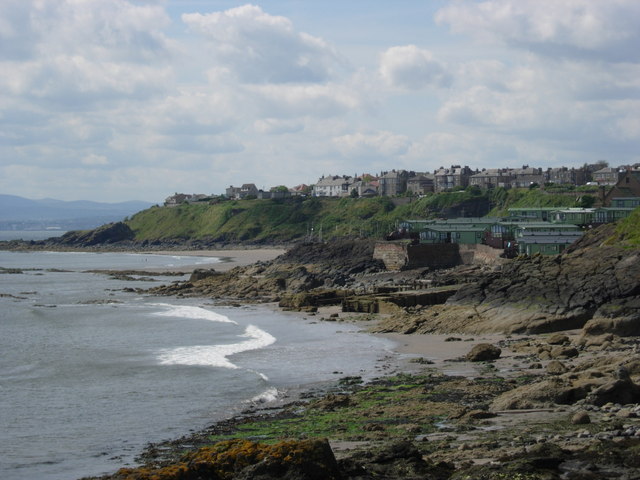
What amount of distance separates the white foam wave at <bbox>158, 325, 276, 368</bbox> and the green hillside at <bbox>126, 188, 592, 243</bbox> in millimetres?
80971

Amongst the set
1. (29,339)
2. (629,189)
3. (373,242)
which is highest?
(629,189)

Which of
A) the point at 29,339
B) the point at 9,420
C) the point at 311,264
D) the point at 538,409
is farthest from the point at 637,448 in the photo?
the point at 311,264

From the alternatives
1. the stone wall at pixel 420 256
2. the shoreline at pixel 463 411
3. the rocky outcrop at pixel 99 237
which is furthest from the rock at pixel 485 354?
the rocky outcrop at pixel 99 237

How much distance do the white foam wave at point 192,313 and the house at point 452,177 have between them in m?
118

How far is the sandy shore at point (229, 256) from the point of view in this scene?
115 metres

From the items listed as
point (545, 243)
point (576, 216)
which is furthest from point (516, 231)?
point (576, 216)

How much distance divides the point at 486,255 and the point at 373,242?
54.4ft

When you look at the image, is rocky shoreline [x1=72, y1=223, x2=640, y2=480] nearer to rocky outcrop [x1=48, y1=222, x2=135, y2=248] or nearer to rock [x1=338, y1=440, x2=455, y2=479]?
rock [x1=338, y1=440, x2=455, y2=479]

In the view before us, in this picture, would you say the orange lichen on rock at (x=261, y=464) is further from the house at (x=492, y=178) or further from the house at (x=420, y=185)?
the house at (x=420, y=185)

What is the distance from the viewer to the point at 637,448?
17.8m

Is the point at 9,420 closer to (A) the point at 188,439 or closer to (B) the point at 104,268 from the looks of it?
(A) the point at 188,439

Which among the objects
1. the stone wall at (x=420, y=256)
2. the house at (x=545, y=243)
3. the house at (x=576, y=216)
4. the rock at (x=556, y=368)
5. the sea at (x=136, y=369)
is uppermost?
the house at (x=576, y=216)

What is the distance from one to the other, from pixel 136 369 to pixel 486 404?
19447mm

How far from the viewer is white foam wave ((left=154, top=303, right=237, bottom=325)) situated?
6024cm
